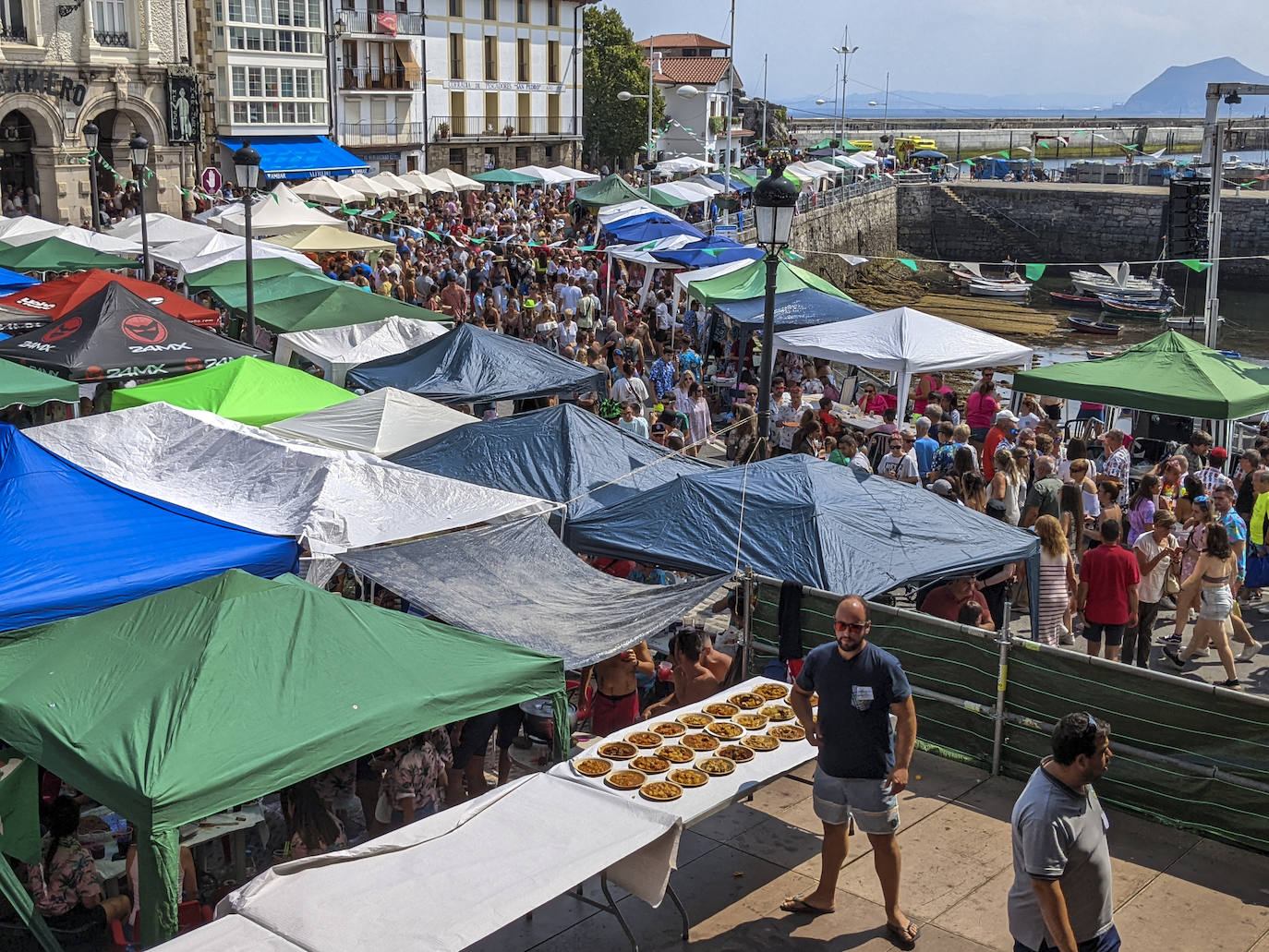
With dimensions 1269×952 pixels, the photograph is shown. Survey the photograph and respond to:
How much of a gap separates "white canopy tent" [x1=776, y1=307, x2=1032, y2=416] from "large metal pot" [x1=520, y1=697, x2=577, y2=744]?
26.3 feet

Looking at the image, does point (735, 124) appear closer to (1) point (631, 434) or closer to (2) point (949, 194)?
(2) point (949, 194)

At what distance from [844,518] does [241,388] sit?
6412 millimetres

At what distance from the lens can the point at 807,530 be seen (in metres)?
8.59

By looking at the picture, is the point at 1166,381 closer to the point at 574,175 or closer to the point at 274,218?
the point at 274,218

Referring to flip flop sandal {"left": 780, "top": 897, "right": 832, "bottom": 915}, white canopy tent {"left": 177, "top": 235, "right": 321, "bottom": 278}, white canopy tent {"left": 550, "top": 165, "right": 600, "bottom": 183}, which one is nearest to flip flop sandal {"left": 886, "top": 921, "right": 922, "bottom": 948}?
flip flop sandal {"left": 780, "top": 897, "right": 832, "bottom": 915}

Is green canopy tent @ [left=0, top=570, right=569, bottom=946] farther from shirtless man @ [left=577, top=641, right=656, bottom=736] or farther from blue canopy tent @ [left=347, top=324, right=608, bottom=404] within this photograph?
blue canopy tent @ [left=347, top=324, right=608, bottom=404]

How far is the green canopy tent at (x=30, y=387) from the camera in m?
11.6

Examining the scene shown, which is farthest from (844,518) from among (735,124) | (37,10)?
(735,124)

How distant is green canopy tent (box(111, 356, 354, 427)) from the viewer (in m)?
12.1

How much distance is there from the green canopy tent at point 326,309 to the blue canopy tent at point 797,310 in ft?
13.4

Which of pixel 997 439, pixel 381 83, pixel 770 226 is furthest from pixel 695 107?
pixel 770 226

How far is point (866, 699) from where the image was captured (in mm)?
5688

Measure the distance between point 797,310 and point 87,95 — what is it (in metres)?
25.3

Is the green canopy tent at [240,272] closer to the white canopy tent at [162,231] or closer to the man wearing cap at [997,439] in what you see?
the white canopy tent at [162,231]
